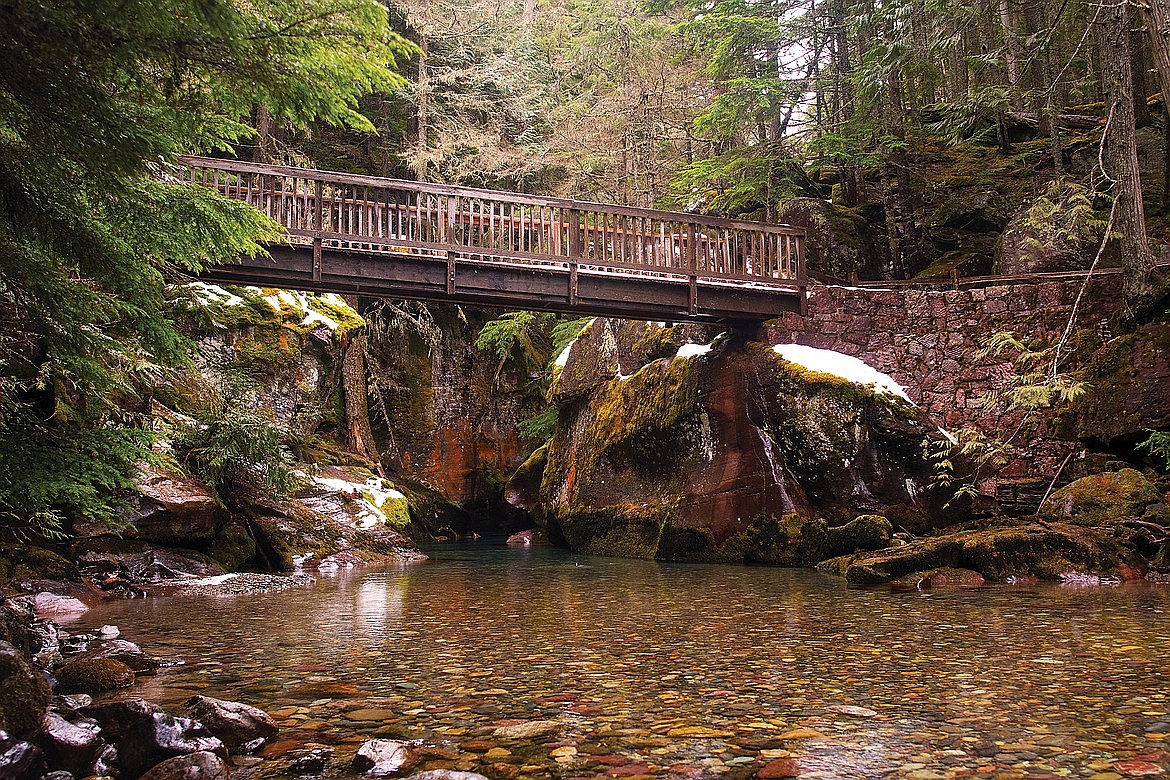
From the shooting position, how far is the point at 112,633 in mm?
5742

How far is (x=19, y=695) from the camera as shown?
2930mm

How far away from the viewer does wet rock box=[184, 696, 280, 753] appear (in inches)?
124

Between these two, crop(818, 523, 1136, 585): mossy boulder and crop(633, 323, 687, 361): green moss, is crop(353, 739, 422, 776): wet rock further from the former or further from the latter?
crop(633, 323, 687, 361): green moss

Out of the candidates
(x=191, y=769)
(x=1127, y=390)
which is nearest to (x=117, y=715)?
(x=191, y=769)

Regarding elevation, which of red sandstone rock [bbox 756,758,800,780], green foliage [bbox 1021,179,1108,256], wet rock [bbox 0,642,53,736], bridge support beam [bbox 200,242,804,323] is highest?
green foliage [bbox 1021,179,1108,256]

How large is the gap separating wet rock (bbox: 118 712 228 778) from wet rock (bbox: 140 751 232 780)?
0.11 m

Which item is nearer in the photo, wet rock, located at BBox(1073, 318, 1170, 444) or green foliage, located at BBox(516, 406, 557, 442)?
wet rock, located at BBox(1073, 318, 1170, 444)

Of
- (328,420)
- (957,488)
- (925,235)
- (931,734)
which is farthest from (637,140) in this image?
(931,734)

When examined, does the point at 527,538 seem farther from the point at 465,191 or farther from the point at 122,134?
the point at 122,134

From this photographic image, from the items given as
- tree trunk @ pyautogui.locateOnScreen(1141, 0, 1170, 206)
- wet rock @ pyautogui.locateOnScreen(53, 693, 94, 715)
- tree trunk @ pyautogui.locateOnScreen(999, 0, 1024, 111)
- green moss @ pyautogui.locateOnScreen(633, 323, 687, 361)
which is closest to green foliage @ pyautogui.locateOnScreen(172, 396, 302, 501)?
wet rock @ pyautogui.locateOnScreen(53, 693, 94, 715)

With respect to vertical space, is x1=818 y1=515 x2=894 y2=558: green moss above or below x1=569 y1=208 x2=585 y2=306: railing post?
Answer: below

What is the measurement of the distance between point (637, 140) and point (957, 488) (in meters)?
14.4

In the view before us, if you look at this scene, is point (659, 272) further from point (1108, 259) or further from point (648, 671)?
point (648, 671)

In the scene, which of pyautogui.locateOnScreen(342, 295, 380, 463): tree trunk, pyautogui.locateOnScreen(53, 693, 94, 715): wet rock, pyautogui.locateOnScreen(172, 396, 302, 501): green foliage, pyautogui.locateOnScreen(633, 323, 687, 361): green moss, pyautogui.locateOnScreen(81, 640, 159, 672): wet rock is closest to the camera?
pyautogui.locateOnScreen(53, 693, 94, 715): wet rock
